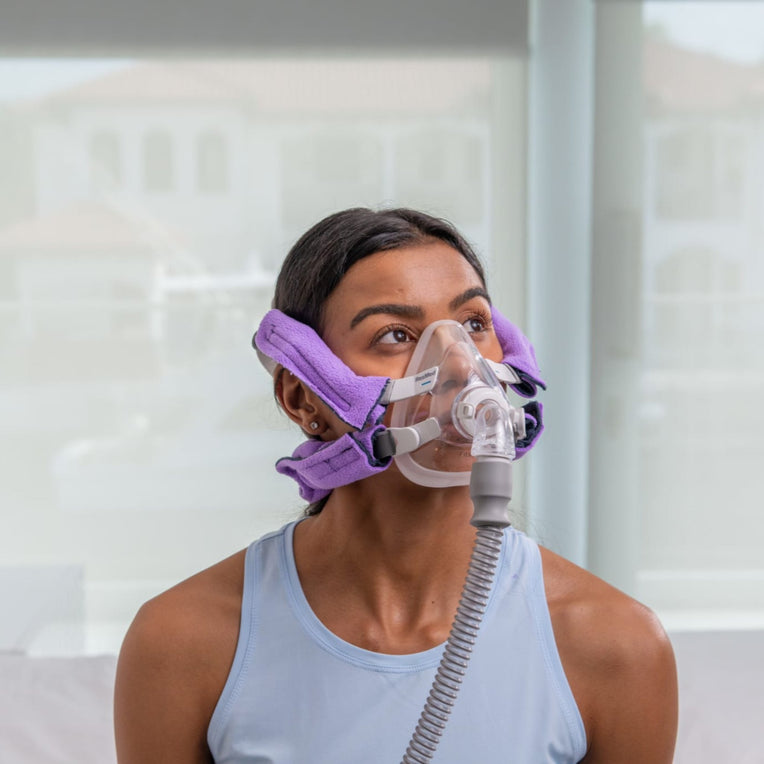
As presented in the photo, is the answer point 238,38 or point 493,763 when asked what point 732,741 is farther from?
point 238,38

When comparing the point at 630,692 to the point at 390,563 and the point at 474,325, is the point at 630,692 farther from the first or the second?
→ the point at 474,325

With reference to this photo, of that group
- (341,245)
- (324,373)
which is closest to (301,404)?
(324,373)

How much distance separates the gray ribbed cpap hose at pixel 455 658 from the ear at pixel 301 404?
1.05ft

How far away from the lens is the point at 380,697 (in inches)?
42.6

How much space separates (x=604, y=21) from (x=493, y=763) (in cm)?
261

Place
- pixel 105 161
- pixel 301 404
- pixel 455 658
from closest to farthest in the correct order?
pixel 455 658 → pixel 301 404 → pixel 105 161

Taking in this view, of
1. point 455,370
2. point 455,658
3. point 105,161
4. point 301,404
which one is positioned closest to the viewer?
point 455,658

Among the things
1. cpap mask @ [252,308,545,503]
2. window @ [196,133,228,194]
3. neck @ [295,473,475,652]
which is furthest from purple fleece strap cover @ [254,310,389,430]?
window @ [196,133,228,194]

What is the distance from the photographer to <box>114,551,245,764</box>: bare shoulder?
113 centimetres

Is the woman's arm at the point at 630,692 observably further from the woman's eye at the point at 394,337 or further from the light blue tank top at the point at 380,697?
A: the woman's eye at the point at 394,337

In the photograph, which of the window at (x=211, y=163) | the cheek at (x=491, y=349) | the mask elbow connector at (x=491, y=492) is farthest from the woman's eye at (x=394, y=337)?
the window at (x=211, y=163)

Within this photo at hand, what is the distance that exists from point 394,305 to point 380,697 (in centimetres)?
45

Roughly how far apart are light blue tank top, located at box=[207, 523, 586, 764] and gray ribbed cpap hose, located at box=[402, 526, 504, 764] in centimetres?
16

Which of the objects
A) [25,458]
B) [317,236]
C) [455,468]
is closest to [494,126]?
[25,458]
